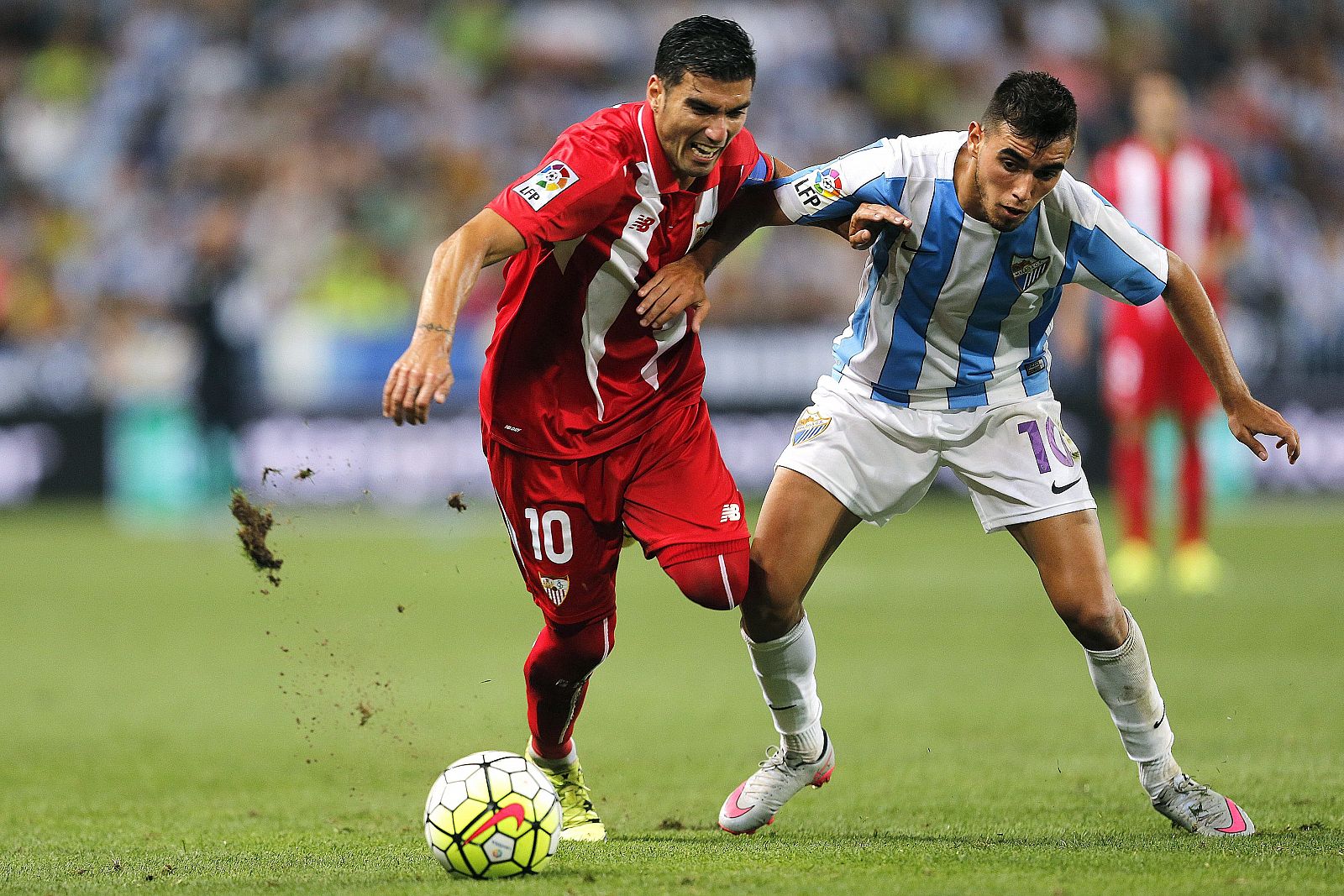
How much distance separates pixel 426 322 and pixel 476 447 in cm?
1117

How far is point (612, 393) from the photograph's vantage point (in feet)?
15.6

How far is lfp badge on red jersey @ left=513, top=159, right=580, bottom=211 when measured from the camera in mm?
4215

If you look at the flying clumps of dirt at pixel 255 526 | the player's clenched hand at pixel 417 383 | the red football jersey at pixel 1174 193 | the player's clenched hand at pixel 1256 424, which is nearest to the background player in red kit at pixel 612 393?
the flying clumps of dirt at pixel 255 526

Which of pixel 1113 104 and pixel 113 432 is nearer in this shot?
pixel 113 432

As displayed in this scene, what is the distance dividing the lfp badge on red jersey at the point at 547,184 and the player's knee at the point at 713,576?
1069 mm

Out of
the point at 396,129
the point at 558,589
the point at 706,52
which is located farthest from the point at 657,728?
the point at 396,129

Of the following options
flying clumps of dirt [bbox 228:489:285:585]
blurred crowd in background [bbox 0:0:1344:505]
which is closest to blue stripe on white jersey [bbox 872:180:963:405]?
flying clumps of dirt [bbox 228:489:285:585]

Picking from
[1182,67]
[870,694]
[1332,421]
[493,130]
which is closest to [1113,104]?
[1182,67]

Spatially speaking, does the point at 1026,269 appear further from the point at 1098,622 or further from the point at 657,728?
the point at 657,728

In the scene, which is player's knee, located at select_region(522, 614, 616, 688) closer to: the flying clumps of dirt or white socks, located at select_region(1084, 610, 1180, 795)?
the flying clumps of dirt

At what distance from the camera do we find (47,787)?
561 cm

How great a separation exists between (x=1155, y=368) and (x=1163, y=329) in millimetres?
243

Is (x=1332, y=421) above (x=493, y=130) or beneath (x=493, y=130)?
beneath

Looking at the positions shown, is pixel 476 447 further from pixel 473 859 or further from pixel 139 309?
pixel 473 859
